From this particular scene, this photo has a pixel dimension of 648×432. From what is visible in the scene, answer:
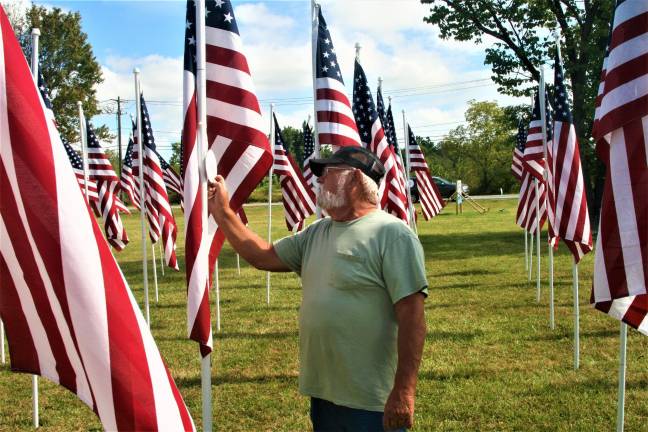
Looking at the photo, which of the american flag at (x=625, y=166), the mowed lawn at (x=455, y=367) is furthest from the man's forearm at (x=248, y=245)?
the mowed lawn at (x=455, y=367)

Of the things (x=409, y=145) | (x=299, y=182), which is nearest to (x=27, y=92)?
(x=299, y=182)

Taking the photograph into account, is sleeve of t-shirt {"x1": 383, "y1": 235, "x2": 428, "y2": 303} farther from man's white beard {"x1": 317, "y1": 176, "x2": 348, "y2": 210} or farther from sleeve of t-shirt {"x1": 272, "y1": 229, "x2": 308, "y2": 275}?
sleeve of t-shirt {"x1": 272, "y1": 229, "x2": 308, "y2": 275}

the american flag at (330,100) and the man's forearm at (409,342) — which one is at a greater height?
the american flag at (330,100)

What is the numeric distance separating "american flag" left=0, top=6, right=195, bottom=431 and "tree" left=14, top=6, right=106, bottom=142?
174ft

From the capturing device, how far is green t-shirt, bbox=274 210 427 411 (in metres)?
3.31

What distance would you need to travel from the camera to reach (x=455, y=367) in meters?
7.81

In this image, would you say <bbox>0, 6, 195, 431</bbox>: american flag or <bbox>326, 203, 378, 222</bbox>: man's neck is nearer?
<bbox>0, 6, 195, 431</bbox>: american flag

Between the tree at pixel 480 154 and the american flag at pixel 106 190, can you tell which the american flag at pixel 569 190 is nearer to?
the american flag at pixel 106 190

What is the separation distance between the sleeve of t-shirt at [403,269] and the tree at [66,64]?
5252 cm

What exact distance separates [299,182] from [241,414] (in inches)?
322

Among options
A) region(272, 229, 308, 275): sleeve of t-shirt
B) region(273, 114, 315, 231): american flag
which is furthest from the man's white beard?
region(273, 114, 315, 231): american flag

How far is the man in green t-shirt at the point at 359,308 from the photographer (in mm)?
3285

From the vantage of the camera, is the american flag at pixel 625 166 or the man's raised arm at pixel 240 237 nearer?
the man's raised arm at pixel 240 237

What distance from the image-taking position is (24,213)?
2.18 metres
